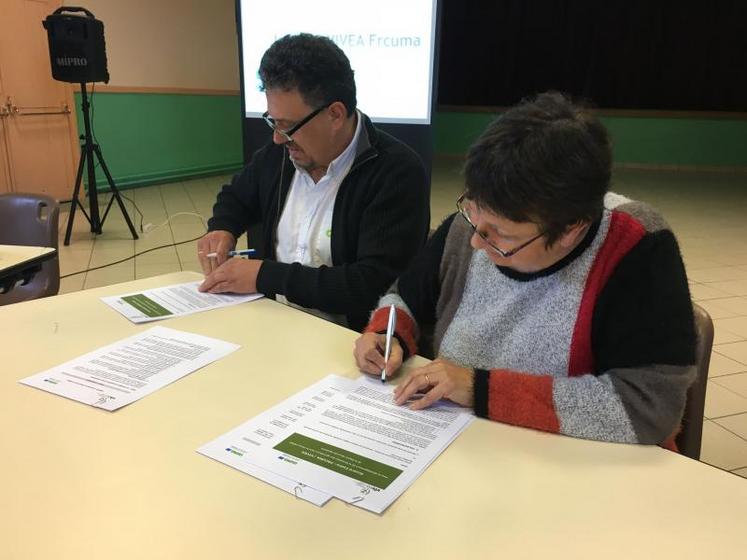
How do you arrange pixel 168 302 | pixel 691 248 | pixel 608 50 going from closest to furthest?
1. pixel 168 302
2. pixel 691 248
3. pixel 608 50

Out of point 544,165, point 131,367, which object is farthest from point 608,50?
point 131,367

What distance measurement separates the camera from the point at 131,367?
1141mm

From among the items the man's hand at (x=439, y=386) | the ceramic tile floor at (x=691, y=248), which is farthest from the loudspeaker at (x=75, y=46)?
the man's hand at (x=439, y=386)

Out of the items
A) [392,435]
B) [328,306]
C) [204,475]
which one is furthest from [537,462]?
[328,306]

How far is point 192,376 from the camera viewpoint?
3.66 feet

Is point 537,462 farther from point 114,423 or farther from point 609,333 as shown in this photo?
point 114,423

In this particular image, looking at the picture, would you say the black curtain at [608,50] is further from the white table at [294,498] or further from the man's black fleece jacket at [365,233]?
the white table at [294,498]

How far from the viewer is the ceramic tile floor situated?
2.32 metres

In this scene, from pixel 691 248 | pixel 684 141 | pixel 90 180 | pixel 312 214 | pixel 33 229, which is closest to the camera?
pixel 312 214

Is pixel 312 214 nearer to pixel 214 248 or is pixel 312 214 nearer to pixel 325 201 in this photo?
pixel 325 201

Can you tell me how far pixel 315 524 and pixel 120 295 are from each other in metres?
1.02

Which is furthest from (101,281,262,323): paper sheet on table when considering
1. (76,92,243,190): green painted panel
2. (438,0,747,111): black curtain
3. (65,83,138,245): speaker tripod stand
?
(438,0,747,111): black curtain

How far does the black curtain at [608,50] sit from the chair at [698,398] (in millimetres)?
8009

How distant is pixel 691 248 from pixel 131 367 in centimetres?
483
